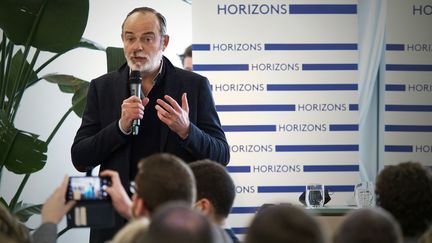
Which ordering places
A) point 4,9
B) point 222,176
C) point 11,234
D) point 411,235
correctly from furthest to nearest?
point 4,9 → point 222,176 → point 411,235 → point 11,234

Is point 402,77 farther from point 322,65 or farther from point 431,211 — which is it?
point 431,211

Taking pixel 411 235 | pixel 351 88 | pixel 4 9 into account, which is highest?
pixel 4 9

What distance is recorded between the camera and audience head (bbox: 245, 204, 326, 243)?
169 cm

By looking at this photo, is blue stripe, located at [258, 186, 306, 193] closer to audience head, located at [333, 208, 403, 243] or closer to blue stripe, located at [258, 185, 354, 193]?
blue stripe, located at [258, 185, 354, 193]

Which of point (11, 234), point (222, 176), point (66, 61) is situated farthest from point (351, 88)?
point (11, 234)

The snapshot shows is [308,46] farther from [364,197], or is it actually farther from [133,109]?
[133,109]

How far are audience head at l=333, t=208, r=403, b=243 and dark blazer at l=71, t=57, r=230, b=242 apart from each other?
1.51m

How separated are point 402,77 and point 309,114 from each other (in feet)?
2.87

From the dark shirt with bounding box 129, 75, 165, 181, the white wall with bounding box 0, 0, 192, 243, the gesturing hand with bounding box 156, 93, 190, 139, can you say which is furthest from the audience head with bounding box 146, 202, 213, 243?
the white wall with bounding box 0, 0, 192, 243

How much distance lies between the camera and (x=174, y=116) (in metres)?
3.25

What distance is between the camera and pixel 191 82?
11.9ft

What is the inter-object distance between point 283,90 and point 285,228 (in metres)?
4.29

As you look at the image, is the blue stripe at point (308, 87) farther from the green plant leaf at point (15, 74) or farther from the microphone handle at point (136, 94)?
the microphone handle at point (136, 94)

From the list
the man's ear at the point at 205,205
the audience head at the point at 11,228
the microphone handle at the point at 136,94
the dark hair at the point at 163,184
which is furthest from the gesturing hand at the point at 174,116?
the audience head at the point at 11,228
